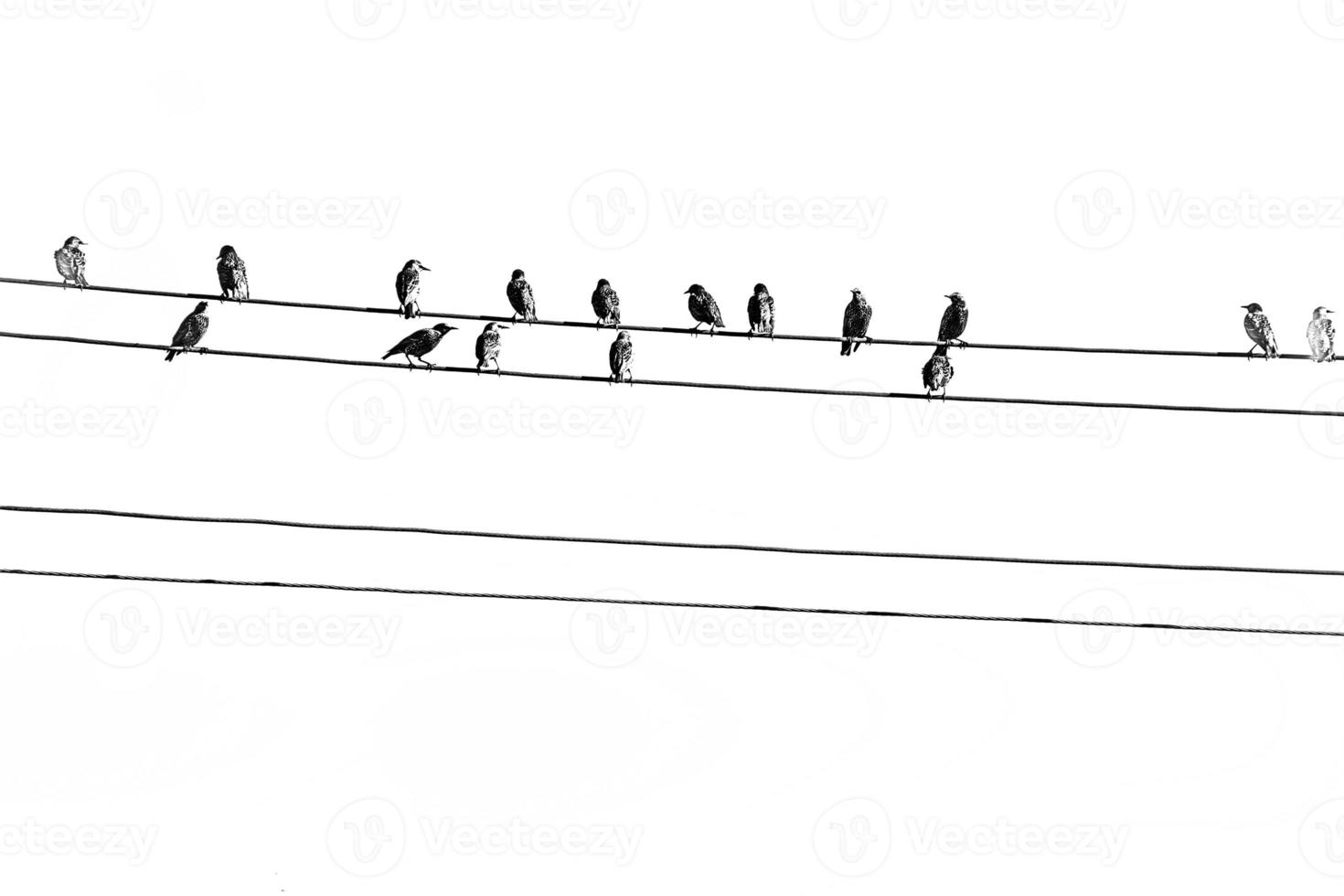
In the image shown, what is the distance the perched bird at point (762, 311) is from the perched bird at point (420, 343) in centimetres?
297

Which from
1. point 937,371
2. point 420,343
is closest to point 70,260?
point 420,343

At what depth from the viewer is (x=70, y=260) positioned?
18344mm

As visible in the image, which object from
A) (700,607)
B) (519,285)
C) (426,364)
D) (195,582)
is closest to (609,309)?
(519,285)

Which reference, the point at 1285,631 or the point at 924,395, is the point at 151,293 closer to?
the point at 924,395

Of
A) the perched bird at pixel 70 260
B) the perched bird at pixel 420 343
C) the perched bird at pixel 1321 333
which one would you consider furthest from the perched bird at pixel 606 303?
the perched bird at pixel 1321 333

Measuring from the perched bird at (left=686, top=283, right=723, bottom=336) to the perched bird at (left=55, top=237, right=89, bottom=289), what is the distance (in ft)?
18.5

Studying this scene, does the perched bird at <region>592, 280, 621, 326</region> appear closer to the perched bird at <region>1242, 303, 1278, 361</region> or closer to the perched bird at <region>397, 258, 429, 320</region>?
the perched bird at <region>397, 258, 429, 320</region>

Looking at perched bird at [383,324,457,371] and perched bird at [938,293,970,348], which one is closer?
perched bird at [383,324,457,371]

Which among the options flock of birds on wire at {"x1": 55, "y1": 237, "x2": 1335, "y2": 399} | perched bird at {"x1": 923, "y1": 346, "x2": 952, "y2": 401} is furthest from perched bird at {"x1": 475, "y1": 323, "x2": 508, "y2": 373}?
perched bird at {"x1": 923, "y1": 346, "x2": 952, "y2": 401}

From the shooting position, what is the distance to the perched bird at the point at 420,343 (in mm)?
16406

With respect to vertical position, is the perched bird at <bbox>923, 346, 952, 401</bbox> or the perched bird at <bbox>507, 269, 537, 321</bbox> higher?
the perched bird at <bbox>507, 269, 537, 321</bbox>

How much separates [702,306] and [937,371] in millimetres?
2215

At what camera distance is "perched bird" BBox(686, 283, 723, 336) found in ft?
57.9

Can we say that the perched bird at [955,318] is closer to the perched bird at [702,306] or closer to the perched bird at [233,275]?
the perched bird at [702,306]
